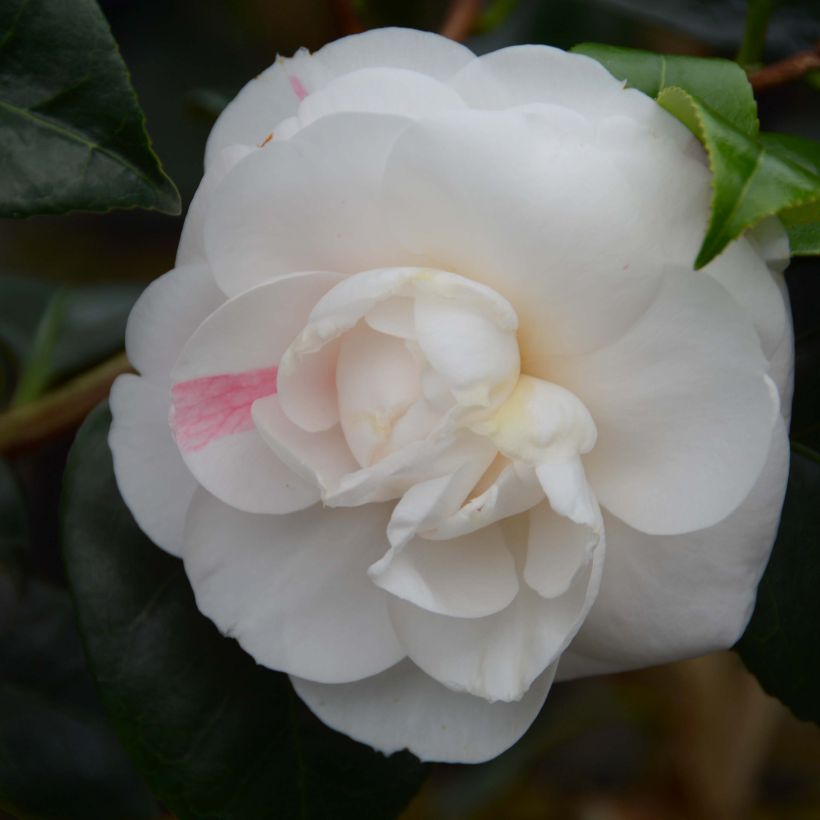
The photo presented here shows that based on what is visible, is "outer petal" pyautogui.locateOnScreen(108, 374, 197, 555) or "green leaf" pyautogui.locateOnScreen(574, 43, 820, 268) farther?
"outer petal" pyautogui.locateOnScreen(108, 374, 197, 555)

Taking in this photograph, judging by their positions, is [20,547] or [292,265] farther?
[20,547]

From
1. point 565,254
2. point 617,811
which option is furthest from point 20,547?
point 617,811

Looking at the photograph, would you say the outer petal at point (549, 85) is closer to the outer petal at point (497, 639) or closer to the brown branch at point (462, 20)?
the outer petal at point (497, 639)

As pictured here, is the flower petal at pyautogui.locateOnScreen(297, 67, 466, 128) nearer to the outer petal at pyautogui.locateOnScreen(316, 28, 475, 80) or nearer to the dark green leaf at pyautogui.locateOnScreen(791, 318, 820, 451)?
the outer petal at pyautogui.locateOnScreen(316, 28, 475, 80)

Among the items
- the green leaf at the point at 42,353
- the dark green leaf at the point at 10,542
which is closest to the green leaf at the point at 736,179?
the dark green leaf at the point at 10,542

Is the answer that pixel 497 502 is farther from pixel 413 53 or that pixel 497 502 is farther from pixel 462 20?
pixel 462 20

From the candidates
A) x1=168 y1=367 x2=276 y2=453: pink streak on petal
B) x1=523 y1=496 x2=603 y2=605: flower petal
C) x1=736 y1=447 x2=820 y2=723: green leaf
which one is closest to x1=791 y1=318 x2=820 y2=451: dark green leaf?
x1=736 y1=447 x2=820 y2=723: green leaf

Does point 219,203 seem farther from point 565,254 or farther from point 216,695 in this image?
point 216,695
